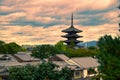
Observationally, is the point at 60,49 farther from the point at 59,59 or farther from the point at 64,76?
the point at 64,76

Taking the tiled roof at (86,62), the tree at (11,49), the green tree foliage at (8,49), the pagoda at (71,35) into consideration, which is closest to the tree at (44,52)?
the tree at (11,49)

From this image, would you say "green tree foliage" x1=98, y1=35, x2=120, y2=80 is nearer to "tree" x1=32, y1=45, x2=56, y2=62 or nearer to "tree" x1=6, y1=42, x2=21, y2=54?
"tree" x1=32, y1=45, x2=56, y2=62

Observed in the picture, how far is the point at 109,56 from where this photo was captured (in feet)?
74.3

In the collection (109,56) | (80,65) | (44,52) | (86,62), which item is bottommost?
(80,65)

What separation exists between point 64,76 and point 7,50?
226 feet

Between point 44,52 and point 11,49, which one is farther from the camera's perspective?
point 11,49

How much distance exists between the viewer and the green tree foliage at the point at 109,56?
22.5 meters

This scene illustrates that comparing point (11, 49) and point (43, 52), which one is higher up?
point (11, 49)

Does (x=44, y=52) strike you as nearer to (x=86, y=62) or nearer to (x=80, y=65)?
(x=86, y=62)

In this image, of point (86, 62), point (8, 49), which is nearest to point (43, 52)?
point (8, 49)

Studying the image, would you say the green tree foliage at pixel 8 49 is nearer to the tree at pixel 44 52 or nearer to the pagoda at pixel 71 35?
the tree at pixel 44 52

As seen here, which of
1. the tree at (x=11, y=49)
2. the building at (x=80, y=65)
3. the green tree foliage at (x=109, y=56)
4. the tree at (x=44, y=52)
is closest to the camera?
the green tree foliage at (x=109, y=56)

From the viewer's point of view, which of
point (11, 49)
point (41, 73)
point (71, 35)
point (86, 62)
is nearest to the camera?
point (41, 73)

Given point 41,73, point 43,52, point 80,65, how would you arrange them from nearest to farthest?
point 41,73 → point 80,65 → point 43,52
